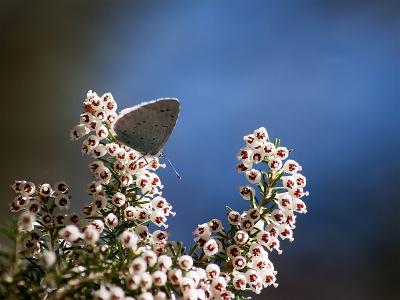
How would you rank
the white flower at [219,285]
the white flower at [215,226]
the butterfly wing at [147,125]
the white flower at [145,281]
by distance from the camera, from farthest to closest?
the butterfly wing at [147,125]
the white flower at [215,226]
the white flower at [219,285]
the white flower at [145,281]

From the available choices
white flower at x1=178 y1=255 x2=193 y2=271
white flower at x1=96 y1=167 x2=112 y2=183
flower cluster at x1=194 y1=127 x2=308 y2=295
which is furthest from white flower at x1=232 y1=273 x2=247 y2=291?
white flower at x1=96 y1=167 x2=112 y2=183

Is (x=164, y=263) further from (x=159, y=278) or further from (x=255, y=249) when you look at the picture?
(x=255, y=249)

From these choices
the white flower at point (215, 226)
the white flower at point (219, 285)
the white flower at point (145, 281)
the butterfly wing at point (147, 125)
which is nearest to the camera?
the white flower at point (145, 281)

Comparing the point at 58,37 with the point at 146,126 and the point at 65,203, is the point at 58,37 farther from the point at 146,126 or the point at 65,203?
the point at 65,203

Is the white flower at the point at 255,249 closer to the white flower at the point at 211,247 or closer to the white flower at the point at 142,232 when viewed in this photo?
the white flower at the point at 211,247

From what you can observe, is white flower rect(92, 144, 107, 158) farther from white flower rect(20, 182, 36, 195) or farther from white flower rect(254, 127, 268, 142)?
white flower rect(254, 127, 268, 142)

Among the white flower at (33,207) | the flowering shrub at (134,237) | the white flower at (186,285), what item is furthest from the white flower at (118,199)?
the white flower at (186,285)

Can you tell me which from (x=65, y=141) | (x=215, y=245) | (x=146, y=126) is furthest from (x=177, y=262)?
(x=65, y=141)
